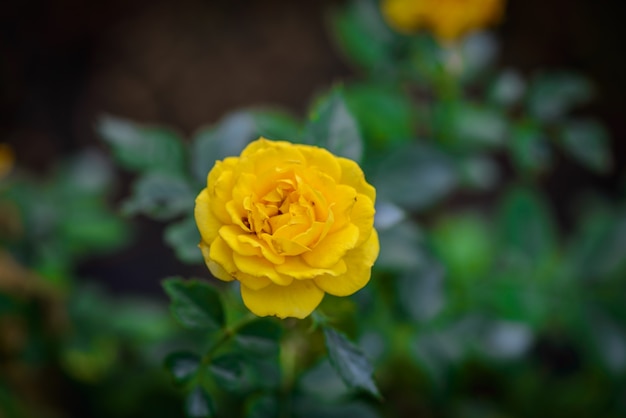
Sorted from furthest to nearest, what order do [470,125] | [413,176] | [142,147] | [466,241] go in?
[466,241]
[470,125]
[413,176]
[142,147]

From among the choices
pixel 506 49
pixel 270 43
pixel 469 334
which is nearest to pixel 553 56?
pixel 506 49

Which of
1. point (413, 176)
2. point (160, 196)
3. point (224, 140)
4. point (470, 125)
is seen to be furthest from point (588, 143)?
point (160, 196)

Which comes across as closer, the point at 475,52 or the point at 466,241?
the point at 475,52

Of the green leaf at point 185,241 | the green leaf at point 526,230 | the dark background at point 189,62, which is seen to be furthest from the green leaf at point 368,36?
the dark background at point 189,62

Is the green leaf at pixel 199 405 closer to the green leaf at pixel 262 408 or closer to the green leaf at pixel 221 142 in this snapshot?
the green leaf at pixel 262 408

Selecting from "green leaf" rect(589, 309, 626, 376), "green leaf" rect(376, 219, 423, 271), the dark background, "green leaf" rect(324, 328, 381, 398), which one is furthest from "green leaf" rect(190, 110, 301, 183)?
the dark background

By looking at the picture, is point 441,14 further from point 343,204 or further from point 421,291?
point 343,204

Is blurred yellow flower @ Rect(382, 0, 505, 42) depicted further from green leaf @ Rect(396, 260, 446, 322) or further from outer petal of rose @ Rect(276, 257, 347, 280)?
outer petal of rose @ Rect(276, 257, 347, 280)

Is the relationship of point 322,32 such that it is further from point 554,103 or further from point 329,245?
point 329,245
